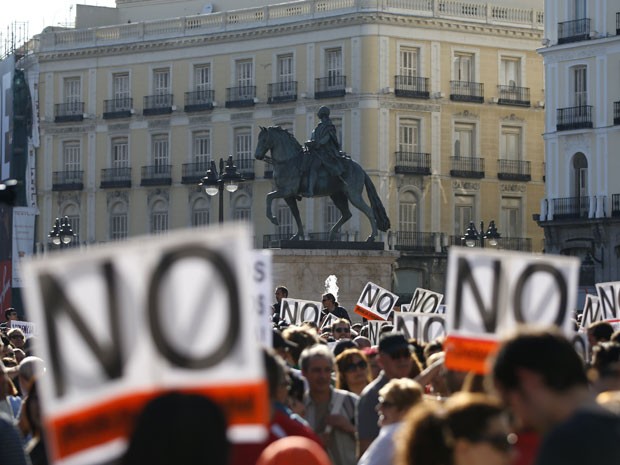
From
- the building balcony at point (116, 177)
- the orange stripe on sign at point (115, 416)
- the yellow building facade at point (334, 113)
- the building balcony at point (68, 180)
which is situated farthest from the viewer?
the building balcony at point (68, 180)

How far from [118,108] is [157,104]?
192cm

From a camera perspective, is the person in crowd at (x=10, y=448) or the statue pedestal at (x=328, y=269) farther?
the statue pedestal at (x=328, y=269)

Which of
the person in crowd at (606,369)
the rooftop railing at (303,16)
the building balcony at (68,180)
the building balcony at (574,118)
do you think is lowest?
the person in crowd at (606,369)

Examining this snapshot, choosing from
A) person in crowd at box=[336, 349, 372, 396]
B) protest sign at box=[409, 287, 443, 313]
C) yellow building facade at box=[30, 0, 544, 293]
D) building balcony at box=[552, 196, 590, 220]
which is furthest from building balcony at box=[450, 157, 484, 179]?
person in crowd at box=[336, 349, 372, 396]

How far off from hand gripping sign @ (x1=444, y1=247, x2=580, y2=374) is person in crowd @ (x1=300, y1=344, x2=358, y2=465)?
2.58 m

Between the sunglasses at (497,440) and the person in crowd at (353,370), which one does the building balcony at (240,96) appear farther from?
the sunglasses at (497,440)

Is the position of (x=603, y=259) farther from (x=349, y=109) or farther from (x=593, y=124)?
(x=349, y=109)

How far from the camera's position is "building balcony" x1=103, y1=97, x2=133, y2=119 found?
7531 cm

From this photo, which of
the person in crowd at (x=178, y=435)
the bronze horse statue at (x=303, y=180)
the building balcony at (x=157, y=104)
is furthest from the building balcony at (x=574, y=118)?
the person in crowd at (x=178, y=435)

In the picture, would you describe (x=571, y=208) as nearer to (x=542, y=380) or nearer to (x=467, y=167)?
(x=467, y=167)

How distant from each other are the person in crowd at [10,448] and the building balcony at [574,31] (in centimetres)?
5335

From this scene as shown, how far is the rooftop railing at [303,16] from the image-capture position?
6994cm

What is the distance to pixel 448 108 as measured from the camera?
7075 cm

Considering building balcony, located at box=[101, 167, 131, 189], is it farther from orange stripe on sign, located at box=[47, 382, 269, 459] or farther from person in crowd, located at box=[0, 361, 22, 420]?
orange stripe on sign, located at box=[47, 382, 269, 459]
